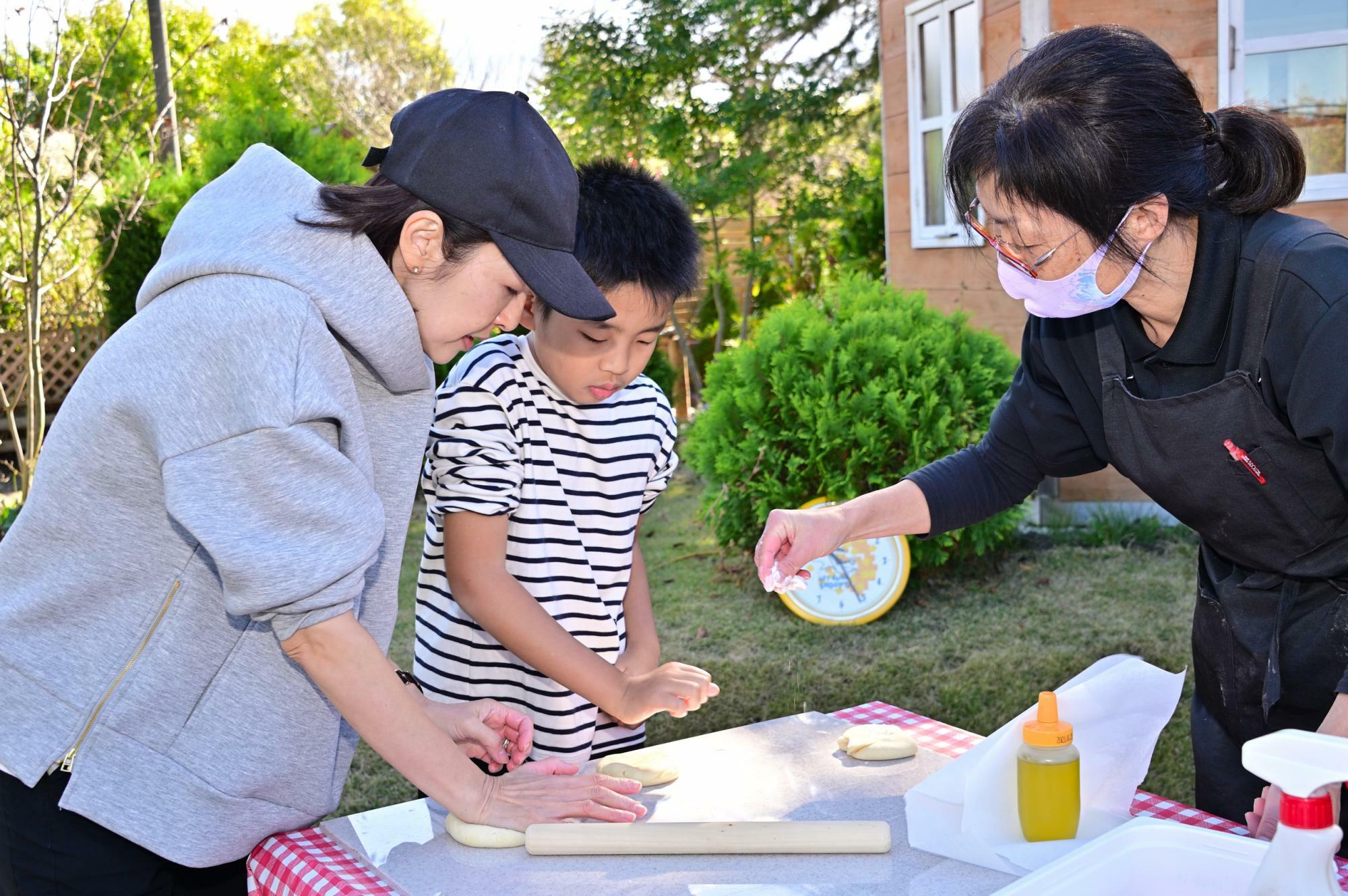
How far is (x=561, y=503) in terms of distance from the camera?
1987 mm

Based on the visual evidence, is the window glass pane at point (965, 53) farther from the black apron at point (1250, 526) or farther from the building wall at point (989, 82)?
the black apron at point (1250, 526)

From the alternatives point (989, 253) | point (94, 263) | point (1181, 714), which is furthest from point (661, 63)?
point (989, 253)

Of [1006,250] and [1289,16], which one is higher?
[1289,16]

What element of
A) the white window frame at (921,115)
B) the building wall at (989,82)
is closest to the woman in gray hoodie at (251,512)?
the building wall at (989,82)

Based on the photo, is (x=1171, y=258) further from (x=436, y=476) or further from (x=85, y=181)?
(x=85, y=181)

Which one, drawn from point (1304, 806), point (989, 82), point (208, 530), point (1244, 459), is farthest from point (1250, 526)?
point (989, 82)

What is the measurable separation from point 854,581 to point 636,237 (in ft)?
11.2

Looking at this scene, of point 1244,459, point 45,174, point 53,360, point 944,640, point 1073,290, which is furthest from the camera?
point 53,360

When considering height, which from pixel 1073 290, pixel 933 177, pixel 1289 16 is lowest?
pixel 1073 290

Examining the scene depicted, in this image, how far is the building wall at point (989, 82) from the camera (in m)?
5.65

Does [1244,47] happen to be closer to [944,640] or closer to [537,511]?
[944,640]

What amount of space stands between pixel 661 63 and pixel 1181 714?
27.6 ft

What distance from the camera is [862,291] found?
5.75 metres

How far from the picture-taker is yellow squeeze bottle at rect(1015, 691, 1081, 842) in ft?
4.75
